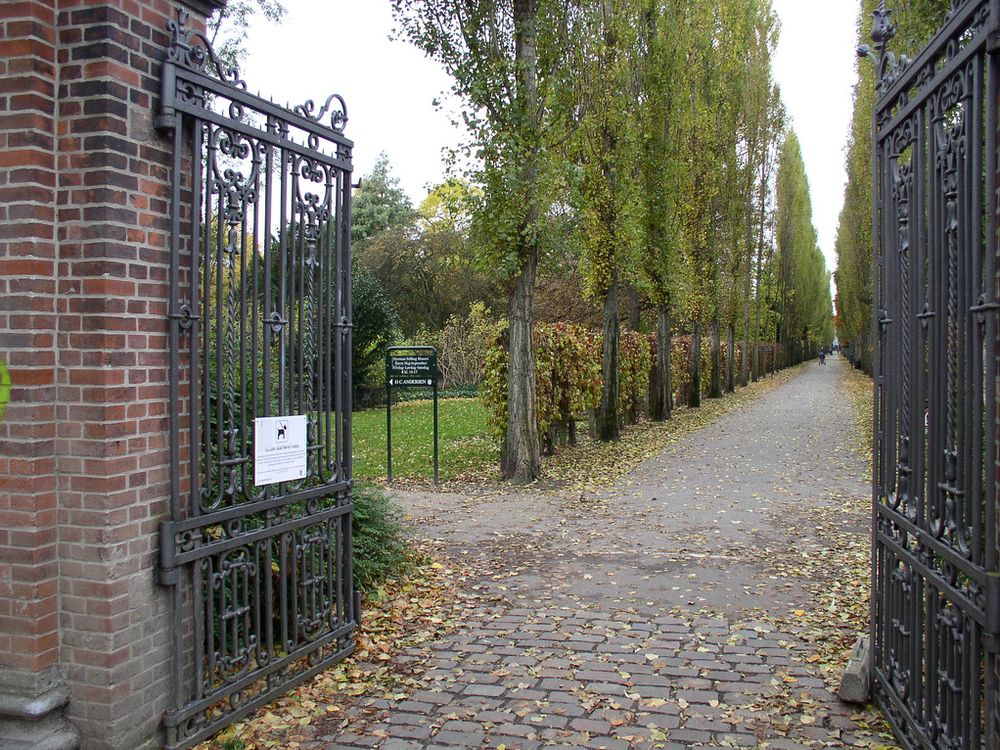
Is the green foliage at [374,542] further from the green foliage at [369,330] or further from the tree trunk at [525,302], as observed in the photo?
the green foliage at [369,330]

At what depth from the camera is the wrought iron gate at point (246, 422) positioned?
367 cm

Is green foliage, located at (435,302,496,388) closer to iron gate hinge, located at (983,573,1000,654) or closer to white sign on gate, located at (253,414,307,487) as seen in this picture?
white sign on gate, located at (253,414,307,487)

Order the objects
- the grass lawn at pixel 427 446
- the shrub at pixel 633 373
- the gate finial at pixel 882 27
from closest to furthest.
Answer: the gate finial at pixel 882 27 → the grass lawn at pixel 427 446 → the shrub at pixel 633 373

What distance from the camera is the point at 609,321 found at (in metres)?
16.1

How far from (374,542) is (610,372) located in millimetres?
10295

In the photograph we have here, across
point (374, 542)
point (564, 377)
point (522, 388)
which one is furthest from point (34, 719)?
point (564, 377)

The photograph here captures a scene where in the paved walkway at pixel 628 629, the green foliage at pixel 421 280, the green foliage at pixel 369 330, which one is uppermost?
the green foliage at pixel 421 280


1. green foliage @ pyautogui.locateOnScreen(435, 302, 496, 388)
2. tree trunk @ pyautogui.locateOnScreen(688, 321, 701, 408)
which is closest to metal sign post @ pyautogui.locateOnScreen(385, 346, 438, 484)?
tree trunk @ pyautogui.locateOnScreen(688, 321, 701, 408)

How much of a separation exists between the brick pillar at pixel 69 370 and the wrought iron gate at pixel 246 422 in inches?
8.9

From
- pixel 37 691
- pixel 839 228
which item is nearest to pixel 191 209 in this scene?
pixel 37 691

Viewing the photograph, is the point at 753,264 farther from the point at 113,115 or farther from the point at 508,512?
the point at 113,115

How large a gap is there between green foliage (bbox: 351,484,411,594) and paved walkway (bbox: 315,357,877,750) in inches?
27.4

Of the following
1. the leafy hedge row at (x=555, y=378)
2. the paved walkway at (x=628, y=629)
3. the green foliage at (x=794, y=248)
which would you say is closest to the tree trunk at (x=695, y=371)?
the leafy hedge row at (x=555, y=378)

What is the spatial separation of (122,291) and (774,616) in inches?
182
